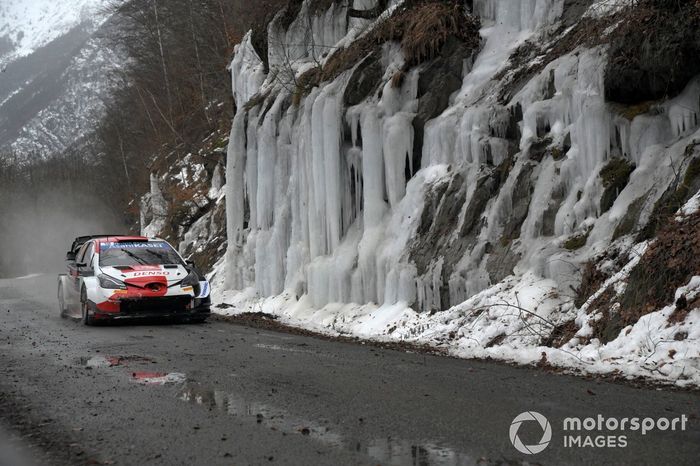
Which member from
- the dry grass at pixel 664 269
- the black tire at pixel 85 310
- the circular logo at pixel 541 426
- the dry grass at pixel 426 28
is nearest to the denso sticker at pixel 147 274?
the black tire at pixel 85 310

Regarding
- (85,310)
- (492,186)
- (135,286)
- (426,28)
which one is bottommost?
(85,310)

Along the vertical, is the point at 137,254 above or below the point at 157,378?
above

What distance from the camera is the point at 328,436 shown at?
15.6 feet

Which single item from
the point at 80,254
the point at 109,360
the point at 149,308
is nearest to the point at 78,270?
the point at 80,254

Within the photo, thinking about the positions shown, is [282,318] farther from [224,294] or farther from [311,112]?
[224,294]

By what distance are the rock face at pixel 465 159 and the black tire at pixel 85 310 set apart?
5.02m

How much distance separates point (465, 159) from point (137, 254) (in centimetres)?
637

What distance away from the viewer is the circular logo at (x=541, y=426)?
436 centimetres

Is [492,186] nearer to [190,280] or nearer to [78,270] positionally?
[190,280]

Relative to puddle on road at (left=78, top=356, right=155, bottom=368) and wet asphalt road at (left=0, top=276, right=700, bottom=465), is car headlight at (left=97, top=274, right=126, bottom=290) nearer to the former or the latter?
wet asphalt road at (left=0, top=276, right=700, bottom=465)

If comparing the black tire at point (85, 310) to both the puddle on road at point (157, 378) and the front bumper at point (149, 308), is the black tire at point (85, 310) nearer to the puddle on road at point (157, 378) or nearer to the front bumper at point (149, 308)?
the front bumper at point (149, 308)

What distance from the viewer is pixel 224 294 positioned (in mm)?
21875

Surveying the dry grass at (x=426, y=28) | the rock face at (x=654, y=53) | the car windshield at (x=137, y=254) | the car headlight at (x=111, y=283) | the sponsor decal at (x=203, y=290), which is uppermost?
the dry grass at (x=426, y=28)

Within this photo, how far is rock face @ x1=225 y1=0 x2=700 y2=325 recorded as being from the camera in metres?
10.3
